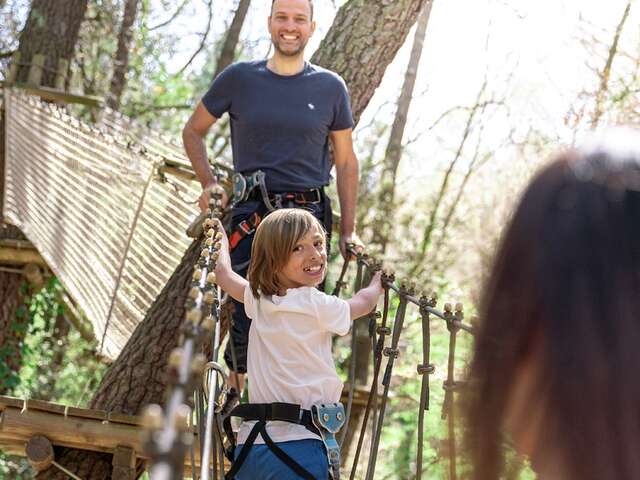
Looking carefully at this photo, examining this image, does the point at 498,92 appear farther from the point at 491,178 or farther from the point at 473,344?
the point at 473,344

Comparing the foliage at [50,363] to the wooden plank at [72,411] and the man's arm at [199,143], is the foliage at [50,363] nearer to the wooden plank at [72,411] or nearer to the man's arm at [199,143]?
the wooden plank at [72,411]

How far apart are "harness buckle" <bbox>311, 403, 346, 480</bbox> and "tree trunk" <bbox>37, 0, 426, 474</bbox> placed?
1571mm

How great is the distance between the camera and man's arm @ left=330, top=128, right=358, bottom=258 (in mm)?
3264

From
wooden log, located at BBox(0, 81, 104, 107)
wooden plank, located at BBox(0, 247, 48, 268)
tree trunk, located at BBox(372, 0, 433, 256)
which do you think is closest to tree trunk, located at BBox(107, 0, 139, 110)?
tree trunk, located at BBox(372, 0, 433, 256)

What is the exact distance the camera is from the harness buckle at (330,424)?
2.18 meters

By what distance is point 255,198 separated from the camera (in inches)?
121

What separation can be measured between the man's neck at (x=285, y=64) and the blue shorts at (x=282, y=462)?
140cm

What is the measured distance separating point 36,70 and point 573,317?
6.76 meters

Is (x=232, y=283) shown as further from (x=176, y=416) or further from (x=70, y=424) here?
(x=176, y=416)

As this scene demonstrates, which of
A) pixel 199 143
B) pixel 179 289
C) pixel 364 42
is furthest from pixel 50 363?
pixel 199 143

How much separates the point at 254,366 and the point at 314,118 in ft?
3.53

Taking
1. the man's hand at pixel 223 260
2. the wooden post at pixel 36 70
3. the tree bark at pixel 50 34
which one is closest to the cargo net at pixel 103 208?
the wooden post at pixel 36 70

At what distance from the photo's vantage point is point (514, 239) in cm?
68

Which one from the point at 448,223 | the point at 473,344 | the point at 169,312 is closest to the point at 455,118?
the point at 448,223
